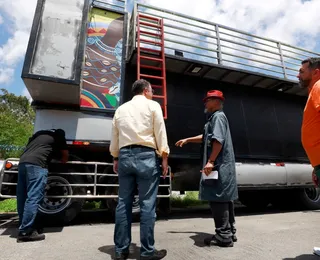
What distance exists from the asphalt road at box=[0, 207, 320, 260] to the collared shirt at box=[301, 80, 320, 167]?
1.06 m

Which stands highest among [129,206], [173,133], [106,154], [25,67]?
[25,67]

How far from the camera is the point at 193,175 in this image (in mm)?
5223

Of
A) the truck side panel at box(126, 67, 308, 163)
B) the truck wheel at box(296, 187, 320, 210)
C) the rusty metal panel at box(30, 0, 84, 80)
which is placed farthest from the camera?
the truck wheel at box(296, 187, 320, 210)

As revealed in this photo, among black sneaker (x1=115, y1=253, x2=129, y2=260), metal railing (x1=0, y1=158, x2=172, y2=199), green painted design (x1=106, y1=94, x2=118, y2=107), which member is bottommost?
black sneaker (x1=115, y1=253, x2=129, y2=260)

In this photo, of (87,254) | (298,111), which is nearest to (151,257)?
(87,254)

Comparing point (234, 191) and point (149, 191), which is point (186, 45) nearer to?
point (234, 191)

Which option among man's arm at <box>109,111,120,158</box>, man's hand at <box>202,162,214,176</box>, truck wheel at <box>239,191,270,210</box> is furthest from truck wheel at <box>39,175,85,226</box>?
truck wheel at <box>239,191,270,210</box>

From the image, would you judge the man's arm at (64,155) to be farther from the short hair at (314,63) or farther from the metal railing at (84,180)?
the short hair at (314,63)

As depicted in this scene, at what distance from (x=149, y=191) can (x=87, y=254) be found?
90 centimetres

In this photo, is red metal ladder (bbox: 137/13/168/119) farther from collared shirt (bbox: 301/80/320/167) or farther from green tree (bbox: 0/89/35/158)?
green tree (bbox: 0/89/35/158)

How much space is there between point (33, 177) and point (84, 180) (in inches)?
43.2

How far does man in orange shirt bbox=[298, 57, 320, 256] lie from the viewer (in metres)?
2.02

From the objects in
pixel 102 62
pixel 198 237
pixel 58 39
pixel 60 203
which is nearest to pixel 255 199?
pixel 198 237

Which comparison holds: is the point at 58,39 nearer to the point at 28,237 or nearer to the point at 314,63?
the point at 28,237
